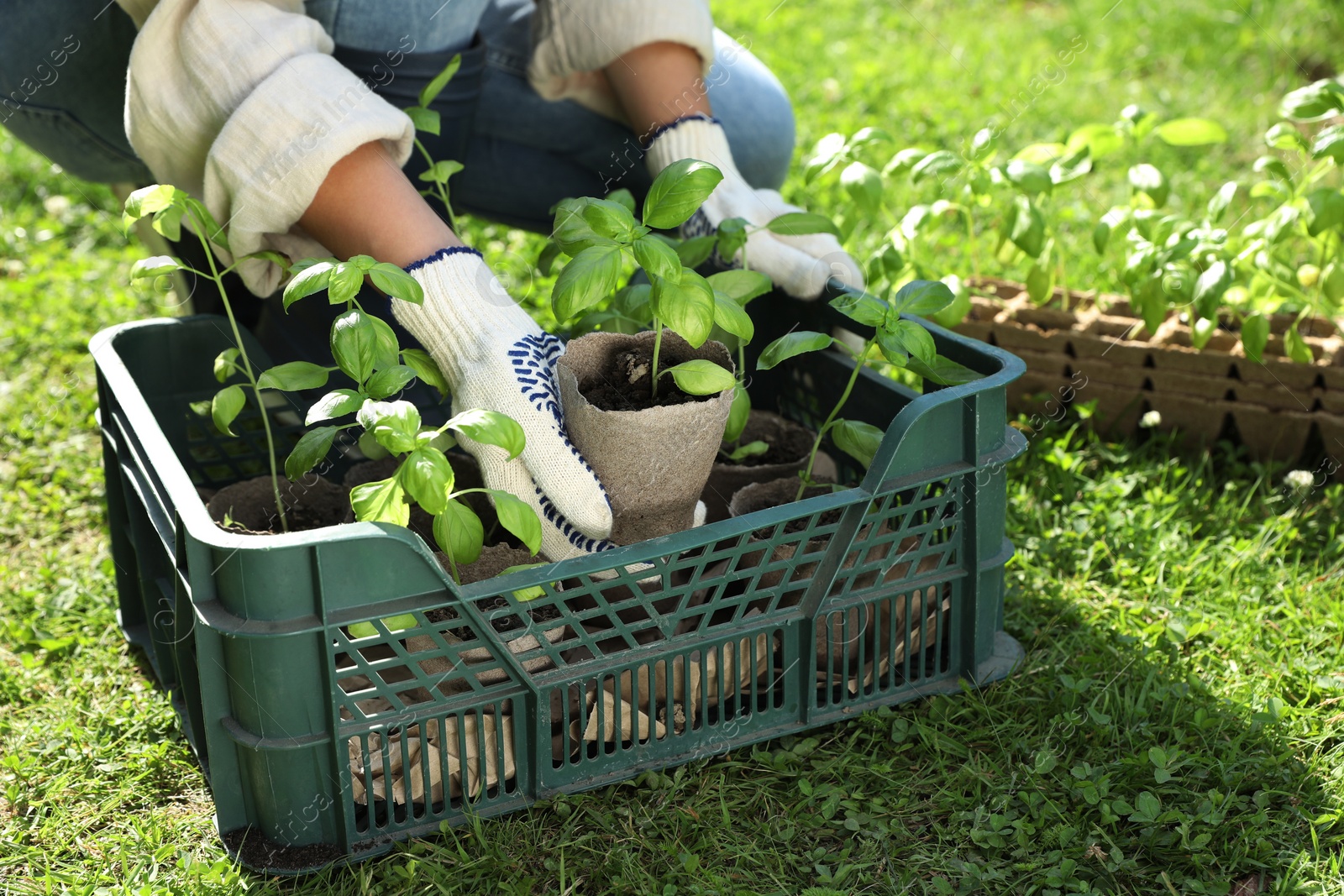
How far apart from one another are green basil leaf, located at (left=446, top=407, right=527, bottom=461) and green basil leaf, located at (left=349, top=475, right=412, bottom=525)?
7 centimetres

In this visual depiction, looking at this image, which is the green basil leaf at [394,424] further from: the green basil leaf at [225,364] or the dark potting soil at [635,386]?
the green basil leaf at [225,364]

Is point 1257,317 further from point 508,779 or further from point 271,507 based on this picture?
point 271,507

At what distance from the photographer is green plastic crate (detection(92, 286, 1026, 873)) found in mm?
978

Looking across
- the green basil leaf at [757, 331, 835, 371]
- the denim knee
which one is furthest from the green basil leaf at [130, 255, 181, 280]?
the denim knee

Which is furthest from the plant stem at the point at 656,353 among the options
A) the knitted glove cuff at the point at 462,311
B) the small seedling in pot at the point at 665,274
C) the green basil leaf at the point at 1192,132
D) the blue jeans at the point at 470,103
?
the green basil leaf at the point at 1192,132

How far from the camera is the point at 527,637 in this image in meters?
1.06

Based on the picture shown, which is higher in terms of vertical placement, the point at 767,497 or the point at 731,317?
the point at 731,317

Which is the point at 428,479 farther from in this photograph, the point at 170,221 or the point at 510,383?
the point at 170,221

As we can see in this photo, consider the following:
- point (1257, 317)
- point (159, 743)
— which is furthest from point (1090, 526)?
point (159, 743)

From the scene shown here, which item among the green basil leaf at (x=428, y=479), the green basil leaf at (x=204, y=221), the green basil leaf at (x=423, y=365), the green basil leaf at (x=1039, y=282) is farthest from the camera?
the green basil leaf at (x=1039, y=282)

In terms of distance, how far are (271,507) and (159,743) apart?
261mm

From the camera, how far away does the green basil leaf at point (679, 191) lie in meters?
1.09

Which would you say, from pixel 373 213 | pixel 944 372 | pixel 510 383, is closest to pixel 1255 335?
pixel 944 372

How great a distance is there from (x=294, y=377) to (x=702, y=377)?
38 centimetres
